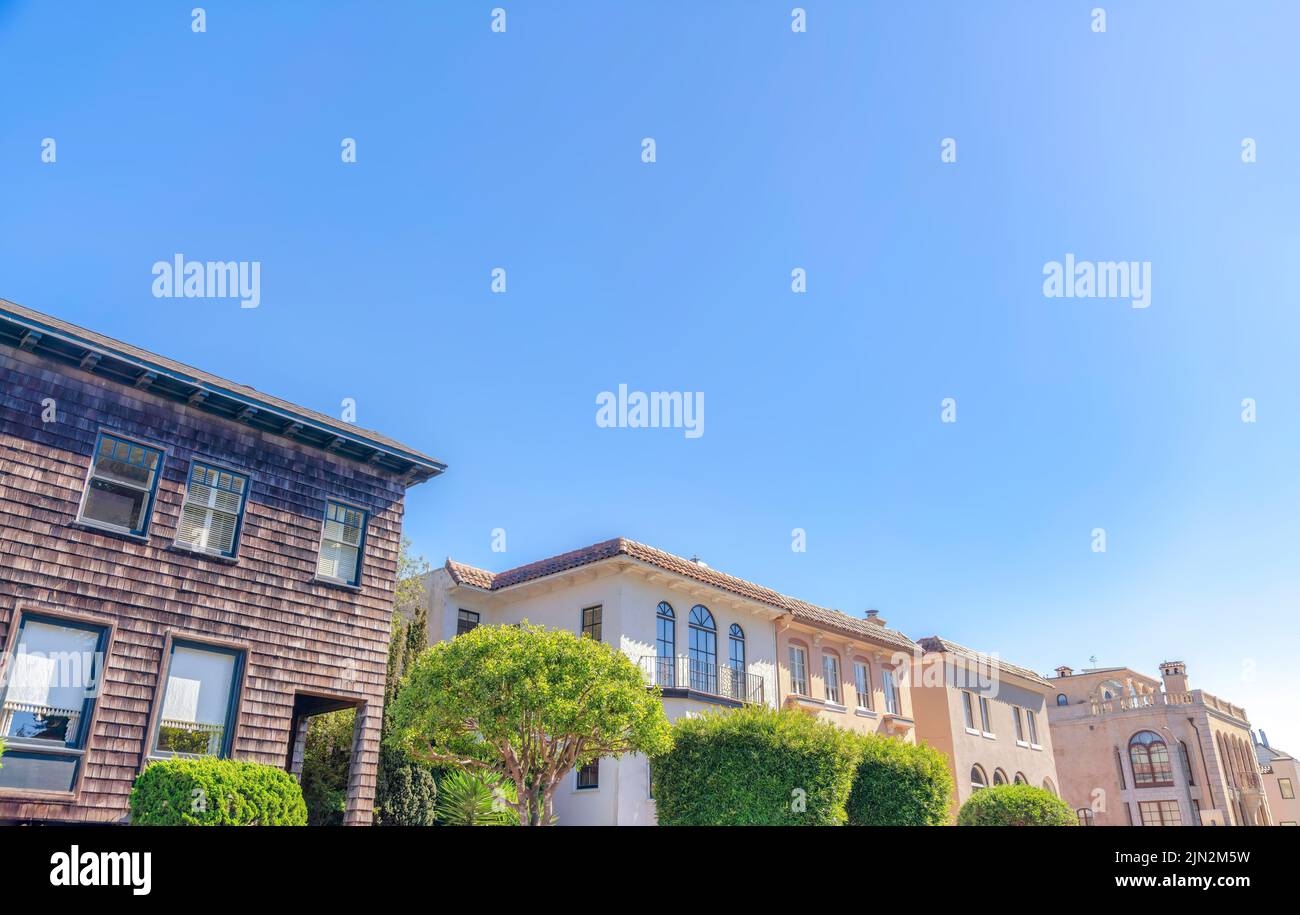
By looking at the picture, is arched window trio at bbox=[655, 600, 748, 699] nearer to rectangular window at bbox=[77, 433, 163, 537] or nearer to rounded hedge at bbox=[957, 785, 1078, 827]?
rounded hedge at bbox=[957, 785, 1078, 827]

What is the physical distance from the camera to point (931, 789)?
22406mm

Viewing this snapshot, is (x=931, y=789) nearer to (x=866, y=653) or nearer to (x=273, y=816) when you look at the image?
(x=866, y=653)

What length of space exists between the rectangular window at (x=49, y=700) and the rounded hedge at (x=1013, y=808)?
22641mm

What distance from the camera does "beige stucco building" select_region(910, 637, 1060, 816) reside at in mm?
34156

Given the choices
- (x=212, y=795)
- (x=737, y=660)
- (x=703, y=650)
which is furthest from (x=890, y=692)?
(x=212, y=795)

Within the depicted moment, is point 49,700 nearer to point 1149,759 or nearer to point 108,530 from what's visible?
point 108,530

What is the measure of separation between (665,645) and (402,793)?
8319 millimetres

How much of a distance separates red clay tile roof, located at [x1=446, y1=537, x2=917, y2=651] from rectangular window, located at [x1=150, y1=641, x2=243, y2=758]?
10314mm

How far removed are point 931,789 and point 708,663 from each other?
675 centimetres

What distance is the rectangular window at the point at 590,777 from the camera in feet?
74.7

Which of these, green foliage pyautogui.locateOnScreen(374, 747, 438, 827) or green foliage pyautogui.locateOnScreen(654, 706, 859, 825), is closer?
green foliage pyautogui.locateOnScreen(374, 747, 438, 827)

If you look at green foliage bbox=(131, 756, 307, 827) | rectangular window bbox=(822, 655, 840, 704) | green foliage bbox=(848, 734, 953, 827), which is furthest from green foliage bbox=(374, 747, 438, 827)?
rectangular window bbox=(822, 655, 840, 704)

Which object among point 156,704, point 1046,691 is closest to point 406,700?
point 156,704
